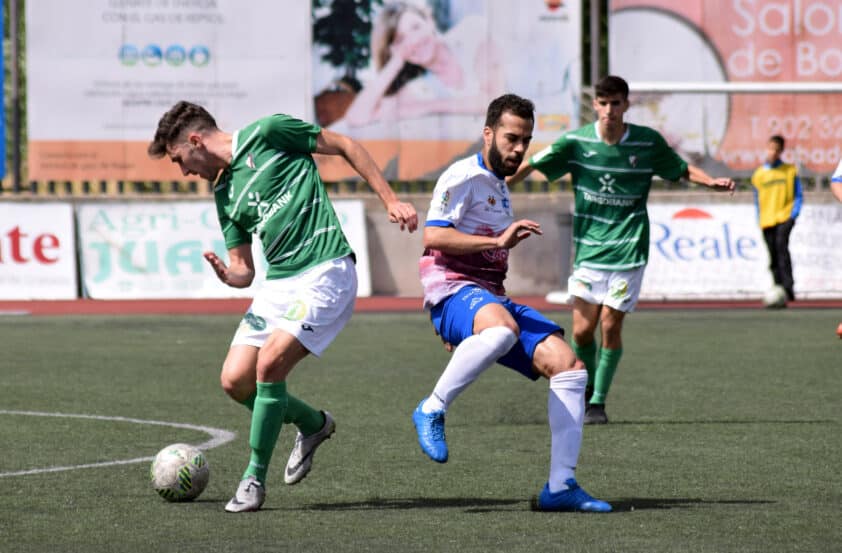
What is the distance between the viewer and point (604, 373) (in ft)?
34.5

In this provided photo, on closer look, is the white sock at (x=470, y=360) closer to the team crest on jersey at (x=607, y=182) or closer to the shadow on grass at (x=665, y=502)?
the shadow on grass at (x=665, y=502)

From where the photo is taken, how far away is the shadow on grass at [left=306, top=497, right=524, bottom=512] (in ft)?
23.6

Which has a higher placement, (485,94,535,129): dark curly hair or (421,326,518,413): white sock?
(485,94,535,129): dark curly hair

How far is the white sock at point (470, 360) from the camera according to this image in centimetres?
722

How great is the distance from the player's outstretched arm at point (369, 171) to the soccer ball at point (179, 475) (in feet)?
4.43

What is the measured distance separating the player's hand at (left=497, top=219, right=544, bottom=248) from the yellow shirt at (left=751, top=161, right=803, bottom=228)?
46.0 feet

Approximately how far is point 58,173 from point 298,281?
630 inches

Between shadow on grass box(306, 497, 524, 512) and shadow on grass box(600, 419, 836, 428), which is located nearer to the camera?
shadow on grass box(306, 497, 524, 512)

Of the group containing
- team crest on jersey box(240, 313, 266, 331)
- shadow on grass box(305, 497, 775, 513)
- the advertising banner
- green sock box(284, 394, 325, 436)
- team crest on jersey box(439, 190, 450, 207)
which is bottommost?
shadow on grass box(305, 497, 775, 513)

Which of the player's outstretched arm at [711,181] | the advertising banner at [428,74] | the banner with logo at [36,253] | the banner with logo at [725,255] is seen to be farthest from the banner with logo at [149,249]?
the player's outstretched arm at [711,181]

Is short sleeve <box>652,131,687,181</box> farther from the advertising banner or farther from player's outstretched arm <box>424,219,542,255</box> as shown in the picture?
the advertising banner

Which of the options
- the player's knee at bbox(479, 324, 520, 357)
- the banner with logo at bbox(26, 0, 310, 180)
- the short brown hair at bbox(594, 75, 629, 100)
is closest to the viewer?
the player's knee at bbox(479, 324, 520, 357)

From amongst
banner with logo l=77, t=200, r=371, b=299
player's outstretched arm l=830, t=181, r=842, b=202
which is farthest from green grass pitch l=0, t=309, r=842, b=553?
banner with logo l=77, t=200, r=371, b=299

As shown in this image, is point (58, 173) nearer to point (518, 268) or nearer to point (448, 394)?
point (518, 268)
